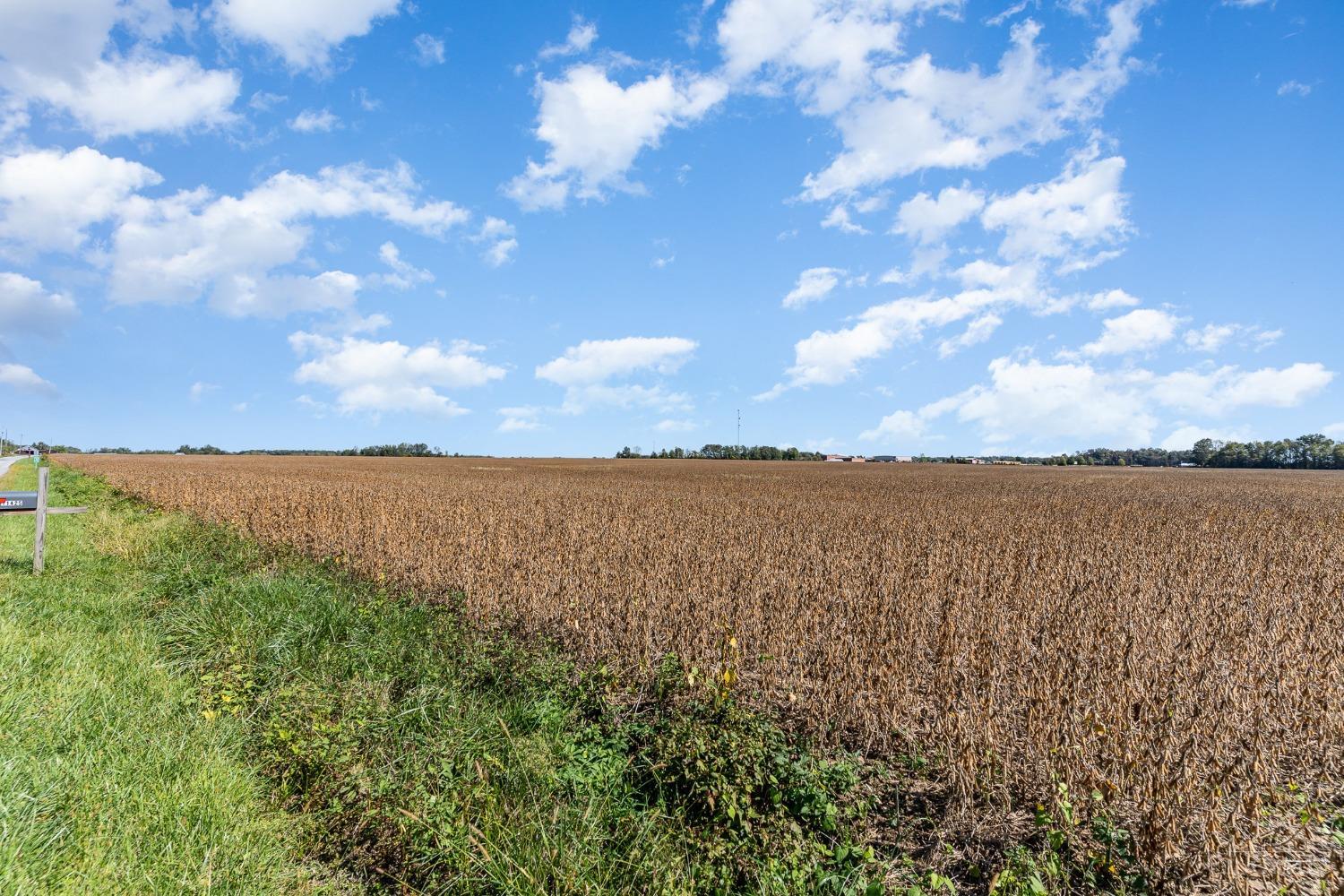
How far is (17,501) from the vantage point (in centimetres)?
953

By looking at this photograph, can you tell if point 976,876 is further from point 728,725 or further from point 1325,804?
point 1325,804

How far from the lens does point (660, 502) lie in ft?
67.5

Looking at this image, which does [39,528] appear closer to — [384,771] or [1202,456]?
[384,771]

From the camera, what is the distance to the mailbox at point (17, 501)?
9.45 m

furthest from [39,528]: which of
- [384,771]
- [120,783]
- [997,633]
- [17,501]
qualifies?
[997,633]

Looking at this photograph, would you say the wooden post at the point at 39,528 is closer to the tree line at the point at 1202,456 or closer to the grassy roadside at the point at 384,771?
the grassy roadside at the point at 384,771

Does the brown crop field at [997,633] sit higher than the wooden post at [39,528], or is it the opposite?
the wooden post at [39,528]

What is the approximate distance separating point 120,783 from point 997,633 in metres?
7.71

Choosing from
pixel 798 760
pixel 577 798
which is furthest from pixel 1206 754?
pixel 577 798

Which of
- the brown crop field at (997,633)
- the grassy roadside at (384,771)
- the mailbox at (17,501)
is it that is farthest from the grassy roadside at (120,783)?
the mailbox at (17,501)

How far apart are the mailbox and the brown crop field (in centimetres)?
360

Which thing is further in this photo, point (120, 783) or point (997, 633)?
point (997, 633)

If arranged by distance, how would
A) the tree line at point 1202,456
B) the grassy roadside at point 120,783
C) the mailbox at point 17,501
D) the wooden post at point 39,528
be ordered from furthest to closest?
1. the tree line at point 1202,456
2. the wooden post at point 39,528
3. the mailbox at point 17,501
4. the grassy roadside at point 120,783

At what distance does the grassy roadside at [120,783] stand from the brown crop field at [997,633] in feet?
9.73
